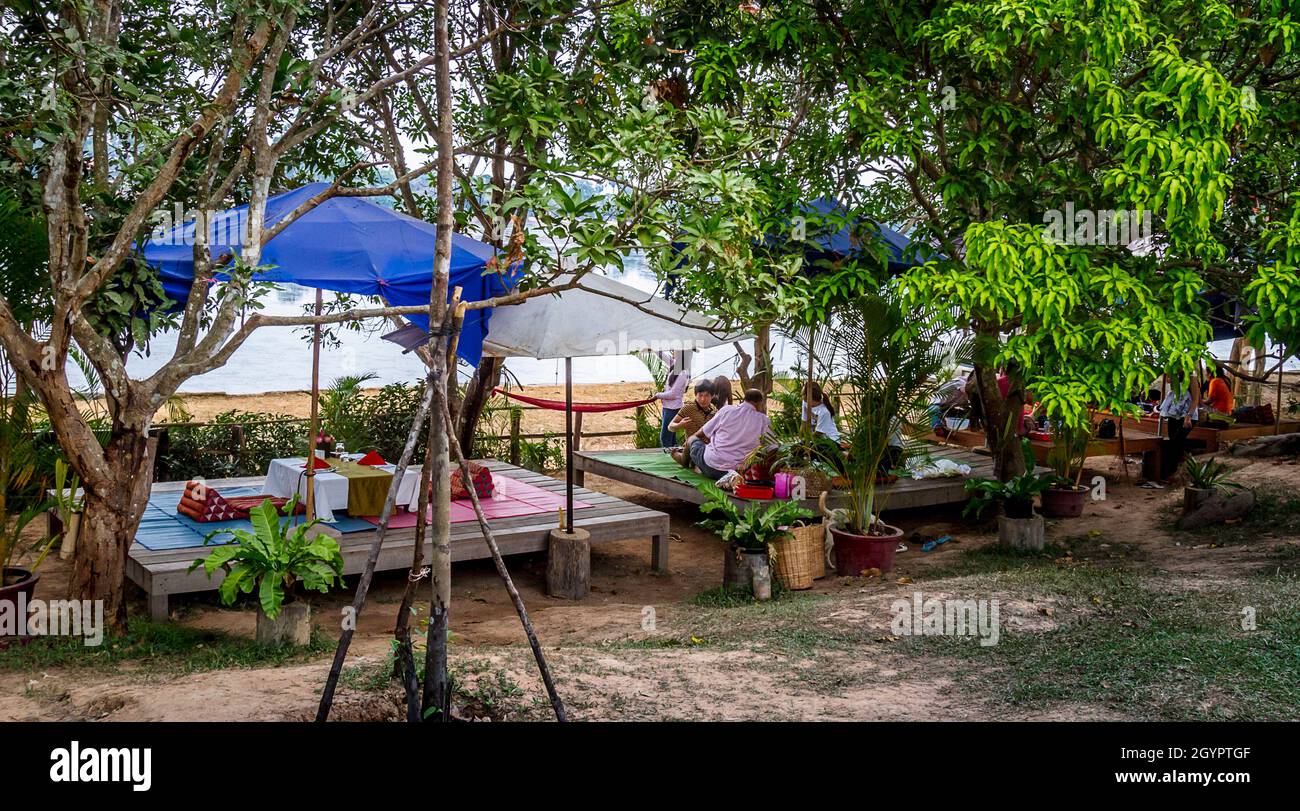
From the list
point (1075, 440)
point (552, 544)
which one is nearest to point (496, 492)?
point (552, 544)

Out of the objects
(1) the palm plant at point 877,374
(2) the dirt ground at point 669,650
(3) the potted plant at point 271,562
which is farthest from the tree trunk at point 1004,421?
(3) the potted plant at point 271,562

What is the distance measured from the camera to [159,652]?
5262 mm

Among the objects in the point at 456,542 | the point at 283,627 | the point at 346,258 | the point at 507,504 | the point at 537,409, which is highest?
the point at 346,258

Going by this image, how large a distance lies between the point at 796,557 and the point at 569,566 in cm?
150

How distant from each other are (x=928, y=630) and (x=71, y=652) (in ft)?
13.8

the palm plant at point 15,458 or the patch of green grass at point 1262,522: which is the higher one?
the palm plant at point 15,458

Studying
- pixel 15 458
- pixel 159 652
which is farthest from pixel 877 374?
pixel 15 458

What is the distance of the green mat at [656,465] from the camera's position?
29.6ft

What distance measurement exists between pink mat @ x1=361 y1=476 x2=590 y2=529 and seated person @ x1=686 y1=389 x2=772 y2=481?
127 centimetres

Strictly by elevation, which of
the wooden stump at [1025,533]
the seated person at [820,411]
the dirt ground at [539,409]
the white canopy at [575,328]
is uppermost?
the white canopy at [575,328]

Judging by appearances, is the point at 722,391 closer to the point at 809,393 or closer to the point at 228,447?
the point at 809,393

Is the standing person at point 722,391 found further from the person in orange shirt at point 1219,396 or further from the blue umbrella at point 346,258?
the person in orange shirt at point 1219,396

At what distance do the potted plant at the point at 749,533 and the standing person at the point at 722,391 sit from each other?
2.68 meters
